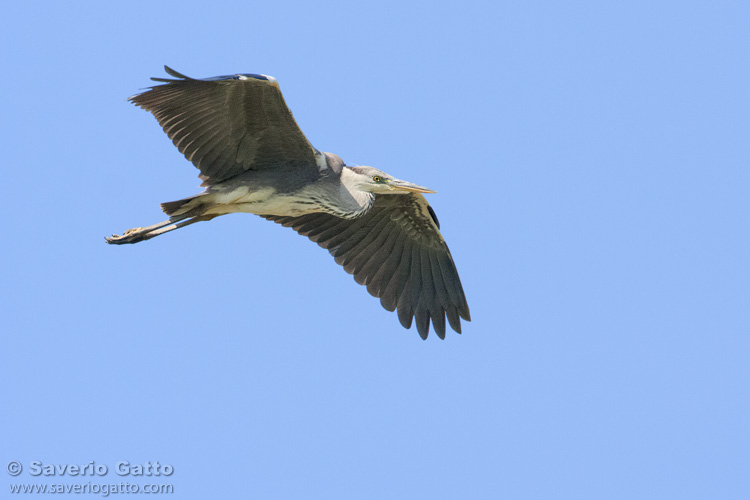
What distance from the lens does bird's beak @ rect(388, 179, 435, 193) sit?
928cm

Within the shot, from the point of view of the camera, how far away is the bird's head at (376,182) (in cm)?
898

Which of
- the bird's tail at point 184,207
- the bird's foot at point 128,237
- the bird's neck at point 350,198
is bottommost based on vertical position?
the bird's foot at point 128,237

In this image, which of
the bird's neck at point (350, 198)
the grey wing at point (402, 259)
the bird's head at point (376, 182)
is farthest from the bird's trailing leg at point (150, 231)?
the grey wing at point (402, 259)

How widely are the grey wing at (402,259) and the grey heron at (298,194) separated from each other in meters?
0.01

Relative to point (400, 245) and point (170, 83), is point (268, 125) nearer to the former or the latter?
point (170, 83)

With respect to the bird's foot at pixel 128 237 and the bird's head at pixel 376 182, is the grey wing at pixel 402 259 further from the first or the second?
the bird's foot at pixel 128 237

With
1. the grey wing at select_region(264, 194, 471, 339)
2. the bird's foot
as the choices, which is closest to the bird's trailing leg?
the bird's foot

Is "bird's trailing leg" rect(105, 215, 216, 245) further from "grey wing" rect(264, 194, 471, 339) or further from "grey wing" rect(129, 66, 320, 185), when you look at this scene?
"grey wing" rect(264, 194, 471, 339)

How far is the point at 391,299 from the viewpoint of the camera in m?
10.3

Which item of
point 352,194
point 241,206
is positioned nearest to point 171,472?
point 241,206

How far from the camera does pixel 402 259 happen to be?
10469mm

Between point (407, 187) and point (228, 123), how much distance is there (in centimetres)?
215

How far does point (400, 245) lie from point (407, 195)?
0.72 meters

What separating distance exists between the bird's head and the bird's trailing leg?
1532 mm
